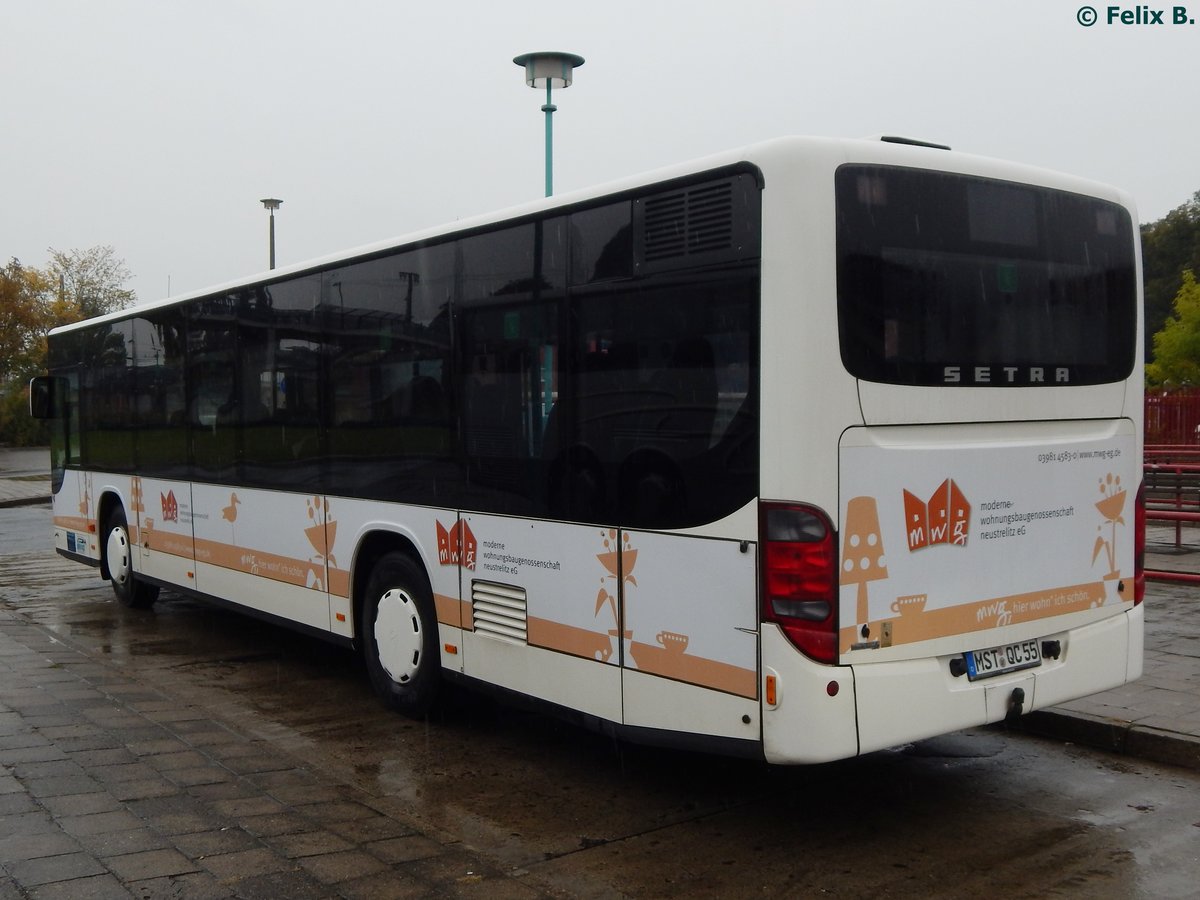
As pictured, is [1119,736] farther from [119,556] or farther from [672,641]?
[119,556]

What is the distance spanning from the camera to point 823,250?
4.74 meters

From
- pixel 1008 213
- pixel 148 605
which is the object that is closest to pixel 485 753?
pixel 1008 213

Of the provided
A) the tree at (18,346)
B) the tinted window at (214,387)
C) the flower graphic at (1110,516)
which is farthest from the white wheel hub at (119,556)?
the tree at (18,346)

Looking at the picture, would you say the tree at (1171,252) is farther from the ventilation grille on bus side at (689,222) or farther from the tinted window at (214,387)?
the ventilation grille on bus side at (689,222)

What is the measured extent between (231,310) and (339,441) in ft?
7.52

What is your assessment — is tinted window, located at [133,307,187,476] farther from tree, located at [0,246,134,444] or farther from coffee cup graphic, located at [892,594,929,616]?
tree, located at [0,246,134,444]

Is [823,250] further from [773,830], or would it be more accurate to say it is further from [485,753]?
[485,753]

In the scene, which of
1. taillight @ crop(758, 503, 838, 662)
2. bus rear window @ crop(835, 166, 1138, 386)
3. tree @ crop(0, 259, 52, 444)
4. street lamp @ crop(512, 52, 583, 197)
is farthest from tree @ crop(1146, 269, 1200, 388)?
tree @ crop(0, 259, 52, 444)

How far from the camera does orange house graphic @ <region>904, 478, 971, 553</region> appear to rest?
499 centimetres

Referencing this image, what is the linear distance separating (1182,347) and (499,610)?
4937 centimetres

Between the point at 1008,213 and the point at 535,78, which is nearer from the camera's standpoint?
the point at 1008,213

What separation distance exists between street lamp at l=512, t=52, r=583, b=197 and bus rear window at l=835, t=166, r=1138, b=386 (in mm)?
9279

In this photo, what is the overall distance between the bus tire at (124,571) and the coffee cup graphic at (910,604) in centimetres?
865

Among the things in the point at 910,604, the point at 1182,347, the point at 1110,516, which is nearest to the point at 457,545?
the point at 910,604
